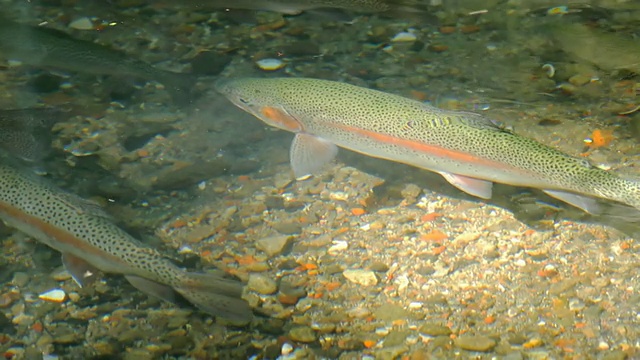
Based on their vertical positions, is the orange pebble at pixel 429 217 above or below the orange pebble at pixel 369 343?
above

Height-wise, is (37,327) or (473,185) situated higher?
(473,185)

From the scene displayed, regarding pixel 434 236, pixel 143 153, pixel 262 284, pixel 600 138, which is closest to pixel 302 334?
pixel 262 284

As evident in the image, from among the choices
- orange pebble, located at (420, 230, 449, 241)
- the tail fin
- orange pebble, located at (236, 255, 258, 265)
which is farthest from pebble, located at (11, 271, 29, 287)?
orange pebble, located at (420, 230, 449, 241)

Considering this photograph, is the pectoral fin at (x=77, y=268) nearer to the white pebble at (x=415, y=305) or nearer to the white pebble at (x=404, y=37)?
the white pebble at (x=415, y=305)

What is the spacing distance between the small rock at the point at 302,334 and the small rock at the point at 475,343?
71cm

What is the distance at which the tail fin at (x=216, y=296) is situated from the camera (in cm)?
296

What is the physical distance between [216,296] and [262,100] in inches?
67.5

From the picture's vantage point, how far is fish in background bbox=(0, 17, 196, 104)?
16.5 feet

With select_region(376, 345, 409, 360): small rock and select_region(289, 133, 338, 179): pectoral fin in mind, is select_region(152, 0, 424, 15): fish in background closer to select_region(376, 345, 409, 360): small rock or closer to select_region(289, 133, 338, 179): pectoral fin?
select_region(289, 133, 338, 179): pectoral fin

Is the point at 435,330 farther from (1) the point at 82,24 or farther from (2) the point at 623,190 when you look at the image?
(1) the point at 82,24

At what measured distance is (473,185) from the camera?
3.70 metres

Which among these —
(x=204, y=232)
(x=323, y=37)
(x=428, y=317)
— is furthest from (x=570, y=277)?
(x=323, y=37)

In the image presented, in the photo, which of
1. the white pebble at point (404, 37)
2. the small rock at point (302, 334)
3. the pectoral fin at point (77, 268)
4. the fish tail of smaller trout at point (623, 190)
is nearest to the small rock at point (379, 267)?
the small rock at point (302, 334)

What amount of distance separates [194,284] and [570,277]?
2020mm
